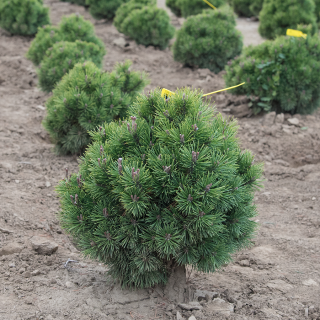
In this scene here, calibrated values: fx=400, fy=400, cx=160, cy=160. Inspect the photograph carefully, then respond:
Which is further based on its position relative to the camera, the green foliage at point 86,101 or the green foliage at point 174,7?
the green foliage at point 174,7

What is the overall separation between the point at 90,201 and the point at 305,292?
1.56 meters

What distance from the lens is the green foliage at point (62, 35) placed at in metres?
5.91

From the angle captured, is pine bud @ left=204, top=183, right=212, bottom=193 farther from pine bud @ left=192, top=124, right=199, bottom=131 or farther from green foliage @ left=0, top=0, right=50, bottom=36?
green foliage @ left=0, top=0, right=50, bottom=36

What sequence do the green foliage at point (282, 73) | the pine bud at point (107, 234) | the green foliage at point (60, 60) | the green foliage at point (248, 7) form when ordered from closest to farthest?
1. the pine bud at point (107, 234)
2. the green foliage at point (60, 60)
3. the green foliage at point (282, 73)
4. the green foliage at point (248, 7)

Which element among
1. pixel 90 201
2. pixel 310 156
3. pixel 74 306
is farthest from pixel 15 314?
pixel 310 156

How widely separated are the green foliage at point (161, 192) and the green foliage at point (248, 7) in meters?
11.5

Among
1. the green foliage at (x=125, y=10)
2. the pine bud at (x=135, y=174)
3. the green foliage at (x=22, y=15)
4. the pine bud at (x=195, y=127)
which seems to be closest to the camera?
the pine bud at (x=135, y=174)

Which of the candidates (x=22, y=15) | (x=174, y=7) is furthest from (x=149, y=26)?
(x=174, y=7)

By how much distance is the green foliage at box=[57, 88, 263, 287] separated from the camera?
6.85ft

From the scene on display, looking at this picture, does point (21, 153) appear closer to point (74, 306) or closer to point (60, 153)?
point (60, 153)

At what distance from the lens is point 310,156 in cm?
480

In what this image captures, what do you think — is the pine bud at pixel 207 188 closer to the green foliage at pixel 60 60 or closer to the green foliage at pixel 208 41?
the green foliage at pixel 60 60

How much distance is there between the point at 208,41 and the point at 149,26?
1.81 metres

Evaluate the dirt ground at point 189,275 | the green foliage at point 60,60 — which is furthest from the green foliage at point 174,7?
the green foliage at point 60,60
